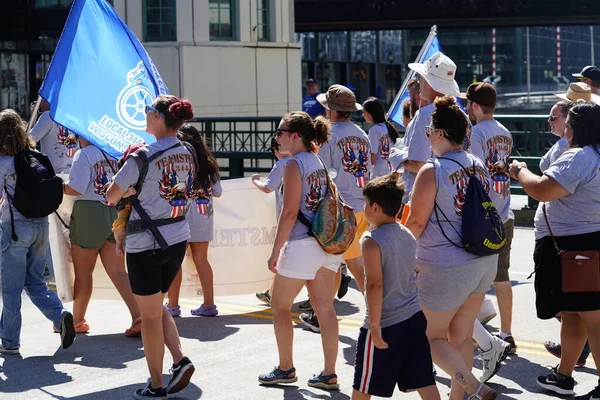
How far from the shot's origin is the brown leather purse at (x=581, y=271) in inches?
242

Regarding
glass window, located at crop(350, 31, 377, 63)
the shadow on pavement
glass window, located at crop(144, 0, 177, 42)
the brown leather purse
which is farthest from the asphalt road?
glass window, located at crop(350, 31, 377, 63)

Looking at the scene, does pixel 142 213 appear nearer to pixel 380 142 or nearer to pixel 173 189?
pixel 173 189

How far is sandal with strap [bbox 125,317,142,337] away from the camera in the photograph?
8.24 m

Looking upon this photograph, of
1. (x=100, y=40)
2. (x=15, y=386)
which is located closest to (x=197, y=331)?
(x=15, y=386)

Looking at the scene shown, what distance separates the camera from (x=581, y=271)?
617 cm

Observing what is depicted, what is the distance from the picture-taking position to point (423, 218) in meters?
5.57

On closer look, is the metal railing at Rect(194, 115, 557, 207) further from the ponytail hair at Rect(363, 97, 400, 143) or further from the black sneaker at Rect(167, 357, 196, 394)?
the black sneaker at Rect(167, 357, 196, 394)

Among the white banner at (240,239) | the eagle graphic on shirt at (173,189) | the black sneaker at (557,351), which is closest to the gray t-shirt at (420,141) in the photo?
the black sneaker at (557,351)

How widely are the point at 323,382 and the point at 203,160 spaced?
1.83 meters

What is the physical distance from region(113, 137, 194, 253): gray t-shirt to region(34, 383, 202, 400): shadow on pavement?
102cm

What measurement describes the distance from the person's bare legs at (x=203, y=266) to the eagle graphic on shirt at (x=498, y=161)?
9.33 feet

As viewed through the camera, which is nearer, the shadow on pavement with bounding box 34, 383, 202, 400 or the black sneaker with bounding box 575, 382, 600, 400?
the black sneaker with bounding box 575, 382, 600, 400

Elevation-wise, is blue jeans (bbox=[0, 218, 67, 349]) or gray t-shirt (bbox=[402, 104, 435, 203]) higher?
gray t-shirt (bbox=[402, 104, 435, 203])

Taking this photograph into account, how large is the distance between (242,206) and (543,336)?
114 inches
